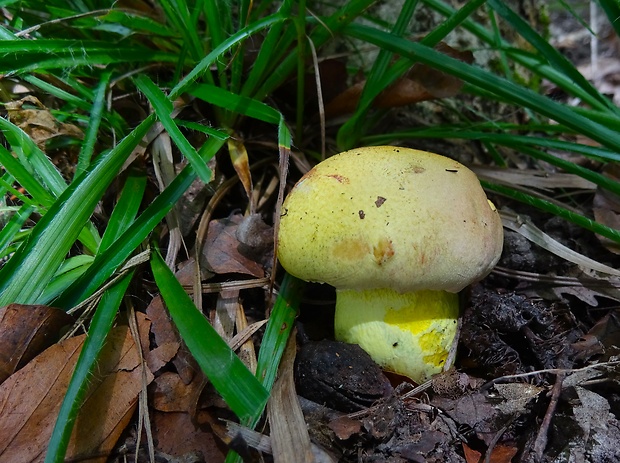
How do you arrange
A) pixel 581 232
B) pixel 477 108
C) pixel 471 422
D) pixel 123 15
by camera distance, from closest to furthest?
1. pixel 471 422
2. pixel 123 15
3. pixel 581 232
4. pixel 477 108

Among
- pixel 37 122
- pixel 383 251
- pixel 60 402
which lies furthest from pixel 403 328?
pixel 37 122

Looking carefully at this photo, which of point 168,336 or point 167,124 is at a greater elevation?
point 167,124

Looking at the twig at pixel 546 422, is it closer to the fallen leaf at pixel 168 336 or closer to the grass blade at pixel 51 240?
the fallen leaf at pixel 168 336

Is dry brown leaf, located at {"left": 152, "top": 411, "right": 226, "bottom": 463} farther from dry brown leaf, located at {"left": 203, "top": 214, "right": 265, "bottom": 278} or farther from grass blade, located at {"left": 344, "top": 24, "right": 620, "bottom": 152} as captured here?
grass blade, located at {"left": 344, "top": 24, "right": 620, "bottom": 152}

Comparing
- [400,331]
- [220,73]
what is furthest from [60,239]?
[400,331]

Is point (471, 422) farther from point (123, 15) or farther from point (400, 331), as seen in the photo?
point (123, 15)

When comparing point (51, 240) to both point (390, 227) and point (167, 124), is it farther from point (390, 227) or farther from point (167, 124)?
point (390, 227)

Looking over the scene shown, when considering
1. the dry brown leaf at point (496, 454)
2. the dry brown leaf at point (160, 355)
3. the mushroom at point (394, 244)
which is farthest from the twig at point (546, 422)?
the dry brown leaf at point (160, 355)
